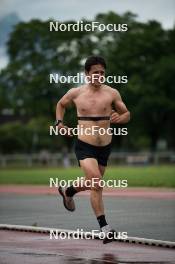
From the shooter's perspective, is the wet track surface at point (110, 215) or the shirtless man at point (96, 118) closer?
the shirtless man at point (96, 118)

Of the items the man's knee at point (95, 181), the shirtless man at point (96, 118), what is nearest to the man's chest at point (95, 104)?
the shirtless man at point (96, 118)

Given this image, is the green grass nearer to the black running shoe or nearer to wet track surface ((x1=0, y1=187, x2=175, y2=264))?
wet track surface ((x1=0, y1=187, x2=175, y2=264))

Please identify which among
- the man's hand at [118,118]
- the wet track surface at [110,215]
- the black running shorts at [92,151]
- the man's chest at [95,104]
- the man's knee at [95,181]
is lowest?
the wet track surface at [110,215]

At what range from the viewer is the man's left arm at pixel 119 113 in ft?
31.7

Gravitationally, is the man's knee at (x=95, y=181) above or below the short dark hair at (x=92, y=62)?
below

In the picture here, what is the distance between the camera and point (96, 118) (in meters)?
9.69

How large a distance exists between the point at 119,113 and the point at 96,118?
1.16 ft

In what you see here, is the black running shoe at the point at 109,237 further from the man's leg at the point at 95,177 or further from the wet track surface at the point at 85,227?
the man's leg at the point at 95,177

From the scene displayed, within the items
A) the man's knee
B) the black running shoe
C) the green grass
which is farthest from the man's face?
the green grass

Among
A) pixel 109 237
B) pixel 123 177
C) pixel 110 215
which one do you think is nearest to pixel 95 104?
pixel 109 237

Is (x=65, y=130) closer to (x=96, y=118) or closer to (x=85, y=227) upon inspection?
(x=96, y=118)

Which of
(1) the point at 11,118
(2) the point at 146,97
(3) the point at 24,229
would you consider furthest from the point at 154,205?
(1) the point at 11,118

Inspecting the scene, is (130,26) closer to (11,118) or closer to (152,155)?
(152,155)

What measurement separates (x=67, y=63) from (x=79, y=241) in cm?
7242
